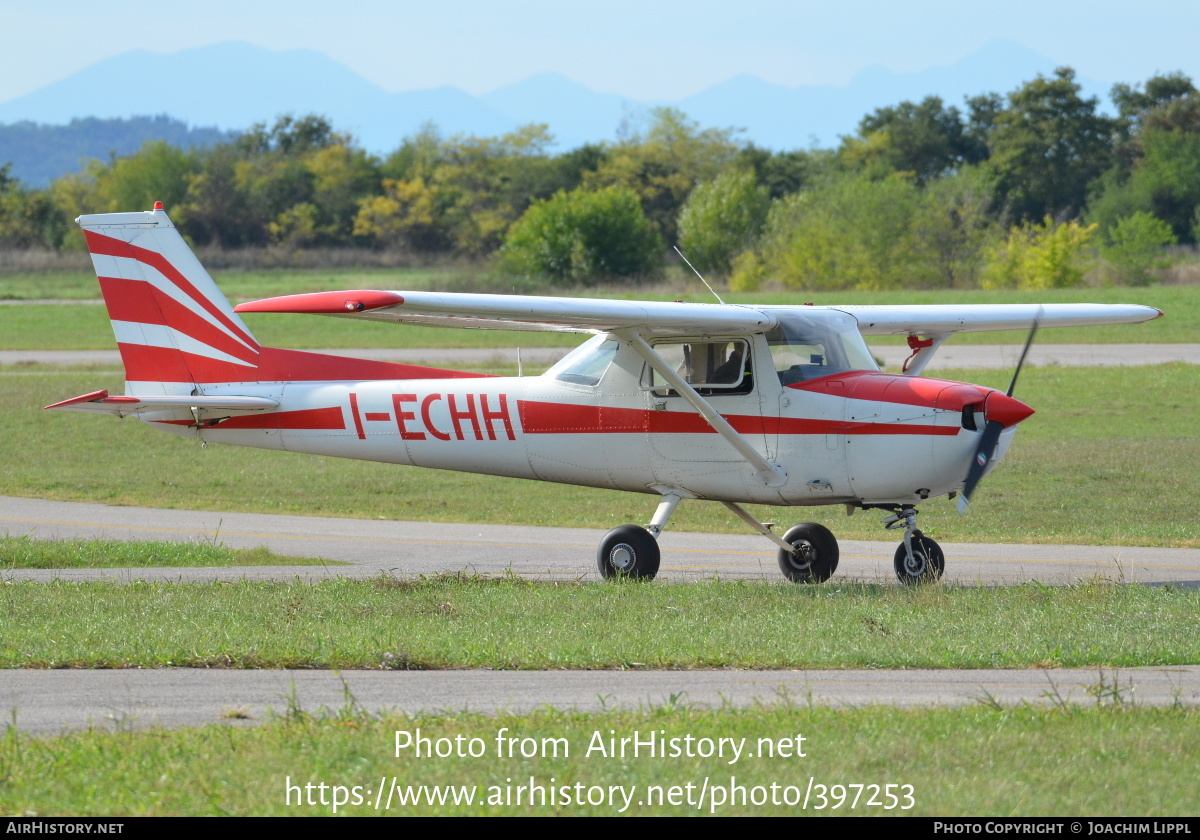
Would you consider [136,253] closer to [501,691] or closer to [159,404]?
[159,404]

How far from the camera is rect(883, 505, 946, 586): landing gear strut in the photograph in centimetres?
1188

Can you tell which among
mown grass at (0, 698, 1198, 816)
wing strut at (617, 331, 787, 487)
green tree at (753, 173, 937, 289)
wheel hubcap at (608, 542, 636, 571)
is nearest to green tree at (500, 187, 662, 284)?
green tree at (753, 173, 937, 289)

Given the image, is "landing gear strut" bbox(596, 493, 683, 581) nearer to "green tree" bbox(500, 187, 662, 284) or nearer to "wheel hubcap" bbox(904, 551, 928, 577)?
"wheel hubcap" bbox(904, 551, 928, 577)

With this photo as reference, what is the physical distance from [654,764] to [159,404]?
8901 mm

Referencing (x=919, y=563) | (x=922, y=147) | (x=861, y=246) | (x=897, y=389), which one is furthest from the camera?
(x=922, y=147)

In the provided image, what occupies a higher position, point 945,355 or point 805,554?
point 805,554

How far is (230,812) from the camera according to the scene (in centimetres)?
526

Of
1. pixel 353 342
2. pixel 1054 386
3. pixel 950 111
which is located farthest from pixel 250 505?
pixel 950 111

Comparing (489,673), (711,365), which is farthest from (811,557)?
(489,673)

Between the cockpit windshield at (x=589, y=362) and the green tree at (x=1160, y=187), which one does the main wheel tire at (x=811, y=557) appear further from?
the green tree at (x=1160, y=187)

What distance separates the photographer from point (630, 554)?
40.4 feet

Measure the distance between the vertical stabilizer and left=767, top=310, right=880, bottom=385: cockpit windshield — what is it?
18.1ft

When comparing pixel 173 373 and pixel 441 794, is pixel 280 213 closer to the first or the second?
pixel 173 373

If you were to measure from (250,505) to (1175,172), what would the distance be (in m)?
68.4
